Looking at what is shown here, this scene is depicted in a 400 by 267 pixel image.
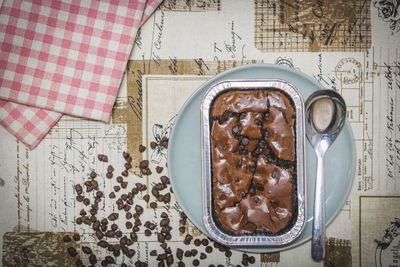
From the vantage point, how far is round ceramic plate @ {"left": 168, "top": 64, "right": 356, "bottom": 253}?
5.16 ft

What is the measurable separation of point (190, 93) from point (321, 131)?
49 centimetres

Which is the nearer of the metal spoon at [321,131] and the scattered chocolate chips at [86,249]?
the metal spoon at [321,131]

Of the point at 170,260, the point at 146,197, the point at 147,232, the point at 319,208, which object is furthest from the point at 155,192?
the point at 319,208

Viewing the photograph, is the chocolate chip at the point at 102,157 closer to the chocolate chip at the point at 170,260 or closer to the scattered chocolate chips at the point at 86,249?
the scattered chocolate chips at the point at 86,249

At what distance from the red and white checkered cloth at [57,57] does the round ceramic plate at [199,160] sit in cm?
29

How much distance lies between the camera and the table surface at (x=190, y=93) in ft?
5.40

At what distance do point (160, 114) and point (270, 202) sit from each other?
51 cm

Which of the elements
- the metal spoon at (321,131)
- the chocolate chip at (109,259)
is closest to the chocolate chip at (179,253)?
the chocolate chip at (109,259)

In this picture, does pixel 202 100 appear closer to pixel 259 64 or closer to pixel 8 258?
pixel 259 64

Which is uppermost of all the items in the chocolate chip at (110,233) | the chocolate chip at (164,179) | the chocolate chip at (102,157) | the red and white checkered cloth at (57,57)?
the red and white checkered cloth at (57,57)

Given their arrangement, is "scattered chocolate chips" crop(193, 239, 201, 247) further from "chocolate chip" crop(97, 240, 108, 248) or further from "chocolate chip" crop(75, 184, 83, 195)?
"chocolate chip" crop(75, 184, 83, 195)

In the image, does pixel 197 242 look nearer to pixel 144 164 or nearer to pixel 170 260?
pixel 170 260

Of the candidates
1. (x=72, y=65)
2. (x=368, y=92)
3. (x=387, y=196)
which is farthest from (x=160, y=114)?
(x=387, y=196)

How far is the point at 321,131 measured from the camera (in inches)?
61.2
